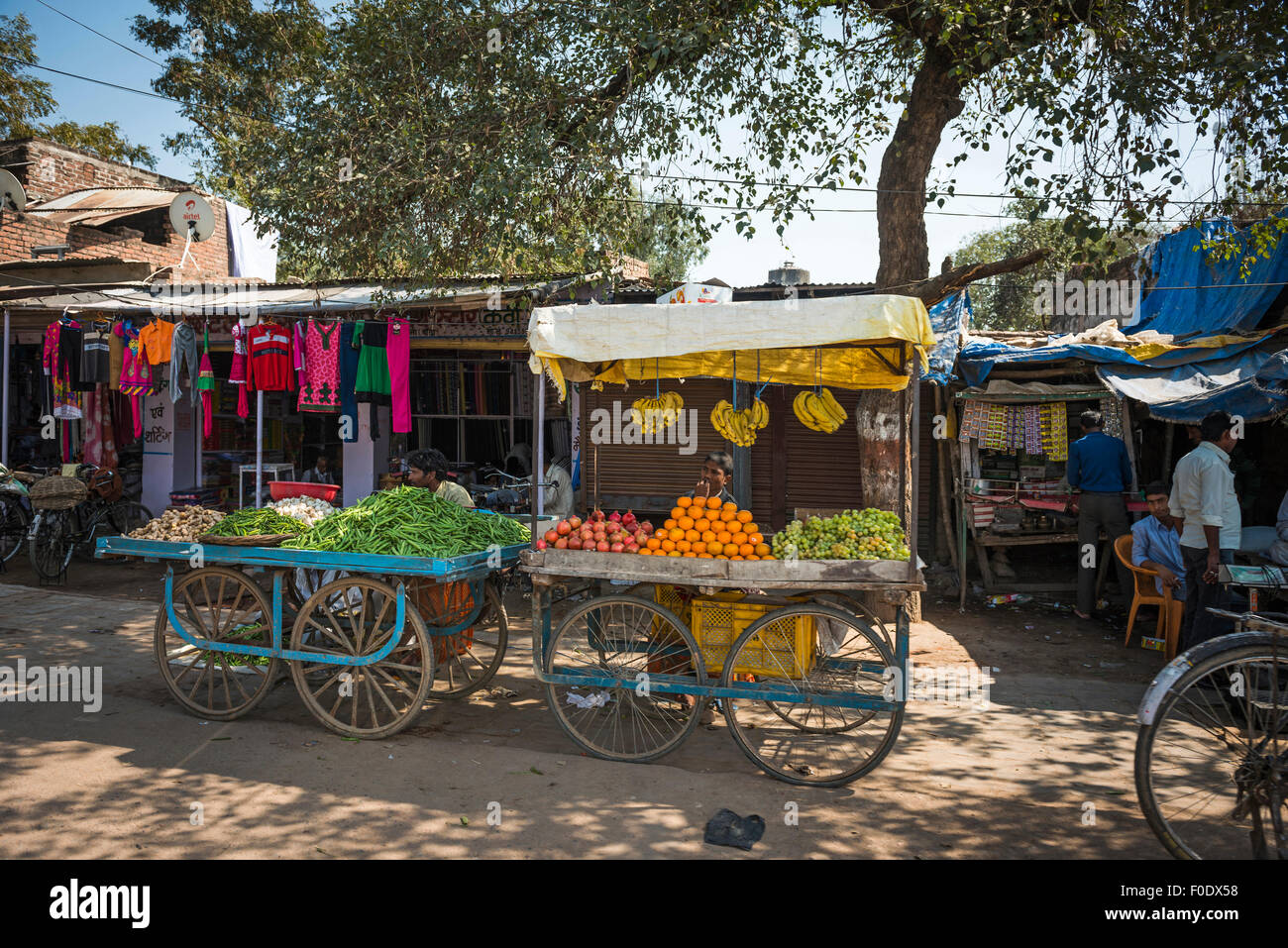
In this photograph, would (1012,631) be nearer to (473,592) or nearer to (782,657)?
(782,657)

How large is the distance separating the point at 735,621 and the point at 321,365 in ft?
23.3

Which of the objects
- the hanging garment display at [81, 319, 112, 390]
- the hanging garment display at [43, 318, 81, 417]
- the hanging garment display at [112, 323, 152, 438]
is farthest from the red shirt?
the hanging garment display at [43, 318, 81, 417]

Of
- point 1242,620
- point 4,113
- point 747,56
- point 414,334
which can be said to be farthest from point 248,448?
point 4,113

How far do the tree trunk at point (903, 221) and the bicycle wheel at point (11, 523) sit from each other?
35.8 ft

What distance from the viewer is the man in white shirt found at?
5926 mm

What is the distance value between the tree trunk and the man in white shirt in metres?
2.22

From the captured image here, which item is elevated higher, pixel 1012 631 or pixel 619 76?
pixel 619 76

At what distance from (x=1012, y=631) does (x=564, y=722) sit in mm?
5294

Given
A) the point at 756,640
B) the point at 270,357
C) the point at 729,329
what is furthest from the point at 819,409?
the point at 270,357

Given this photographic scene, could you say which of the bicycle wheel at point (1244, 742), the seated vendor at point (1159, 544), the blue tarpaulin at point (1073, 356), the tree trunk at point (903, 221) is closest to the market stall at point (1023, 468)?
the blue tarpaulin at point (1073, 356)

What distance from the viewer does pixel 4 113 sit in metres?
22.1

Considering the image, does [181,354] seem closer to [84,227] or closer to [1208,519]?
[84,227]

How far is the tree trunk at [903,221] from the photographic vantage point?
7.71 m
